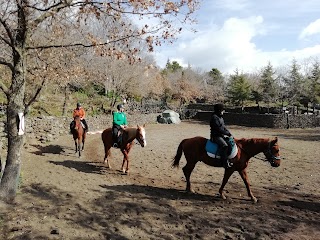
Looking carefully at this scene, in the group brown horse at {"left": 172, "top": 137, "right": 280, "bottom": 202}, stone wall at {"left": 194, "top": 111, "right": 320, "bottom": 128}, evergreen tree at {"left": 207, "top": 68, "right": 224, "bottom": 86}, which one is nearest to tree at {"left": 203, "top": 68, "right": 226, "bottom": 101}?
evergreen tree at {"left": 207, "top": 68, "right": 224, "bottom": 86}

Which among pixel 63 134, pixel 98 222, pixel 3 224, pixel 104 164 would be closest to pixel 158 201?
pixel 98 222

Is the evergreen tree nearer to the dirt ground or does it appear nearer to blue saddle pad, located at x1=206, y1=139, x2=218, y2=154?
the dirt ground

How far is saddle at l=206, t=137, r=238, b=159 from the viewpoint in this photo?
7820mm

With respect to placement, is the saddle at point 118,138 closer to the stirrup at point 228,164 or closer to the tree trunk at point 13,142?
the tree trunk at point 13,142

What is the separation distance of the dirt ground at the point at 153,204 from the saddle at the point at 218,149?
114 cm

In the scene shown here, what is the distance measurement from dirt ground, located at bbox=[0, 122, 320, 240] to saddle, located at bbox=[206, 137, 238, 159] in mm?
1142

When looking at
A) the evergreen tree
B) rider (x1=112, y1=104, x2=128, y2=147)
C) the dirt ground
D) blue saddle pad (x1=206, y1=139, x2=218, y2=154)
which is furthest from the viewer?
the evergreen tree

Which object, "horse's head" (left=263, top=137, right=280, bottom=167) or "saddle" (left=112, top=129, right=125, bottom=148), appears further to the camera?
"saddle" (left=112, top=129, right=125, bottom=148)

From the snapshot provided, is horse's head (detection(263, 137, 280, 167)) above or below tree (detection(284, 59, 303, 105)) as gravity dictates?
below

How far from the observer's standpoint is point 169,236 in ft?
18.5

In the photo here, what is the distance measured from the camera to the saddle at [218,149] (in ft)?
25.7

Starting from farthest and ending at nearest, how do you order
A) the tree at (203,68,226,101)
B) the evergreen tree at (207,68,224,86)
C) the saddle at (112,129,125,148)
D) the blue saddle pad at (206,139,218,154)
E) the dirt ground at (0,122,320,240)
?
the evergreen tree at (207,68,224,86), the tree at (203,68,226,101), the saddle at (112,129,125,148), the blue saddle pad at (206,139,218,154), the dirt ground at (0,122,320,240)

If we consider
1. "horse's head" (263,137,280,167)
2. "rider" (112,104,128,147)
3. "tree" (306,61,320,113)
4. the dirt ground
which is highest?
"tree" (306,61,320,113)

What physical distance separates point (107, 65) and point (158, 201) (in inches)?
952
